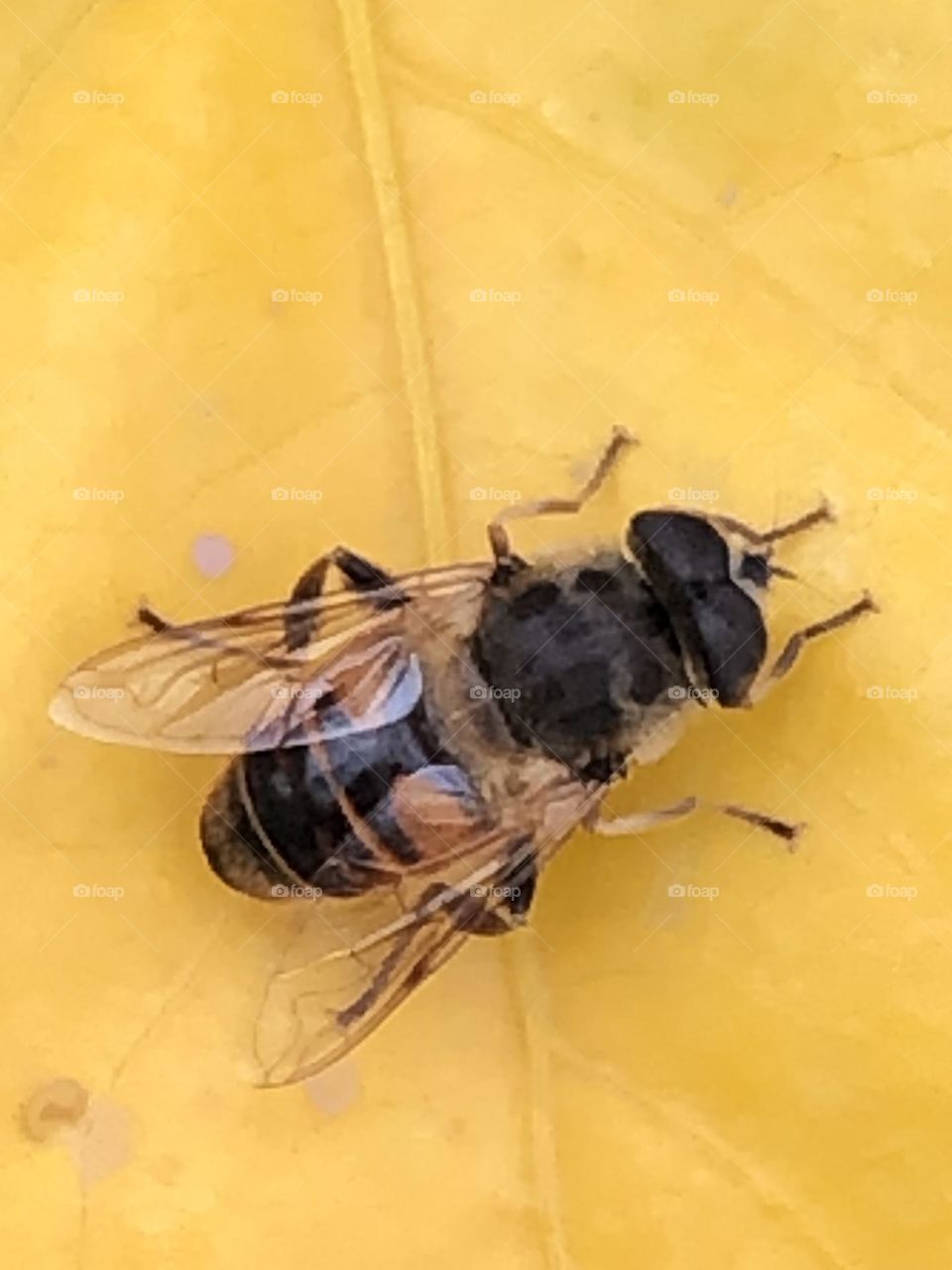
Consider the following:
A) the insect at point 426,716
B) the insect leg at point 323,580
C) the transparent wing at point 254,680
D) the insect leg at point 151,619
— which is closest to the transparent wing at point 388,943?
the insect at point 426,716

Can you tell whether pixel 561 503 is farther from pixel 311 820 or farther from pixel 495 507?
pixel 311 820

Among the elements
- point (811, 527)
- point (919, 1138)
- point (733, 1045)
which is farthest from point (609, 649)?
point (919, 1138)

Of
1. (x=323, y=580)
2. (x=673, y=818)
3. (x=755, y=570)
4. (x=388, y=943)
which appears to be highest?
(x=755, y=570)

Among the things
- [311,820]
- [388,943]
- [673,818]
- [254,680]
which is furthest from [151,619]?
[673,818]

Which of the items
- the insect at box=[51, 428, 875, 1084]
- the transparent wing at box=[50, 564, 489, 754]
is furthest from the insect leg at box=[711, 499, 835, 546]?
the transparent wing at box=[50, 564, 489, 754]

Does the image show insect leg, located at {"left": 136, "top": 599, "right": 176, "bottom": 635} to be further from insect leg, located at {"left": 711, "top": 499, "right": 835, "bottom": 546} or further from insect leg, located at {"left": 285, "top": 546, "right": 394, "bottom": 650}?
insect leg, located at {"left": 711, "top": 499, "right": 835, "bottom": 546}

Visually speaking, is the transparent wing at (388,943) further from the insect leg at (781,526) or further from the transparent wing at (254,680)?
the insect leg at (781,526)
